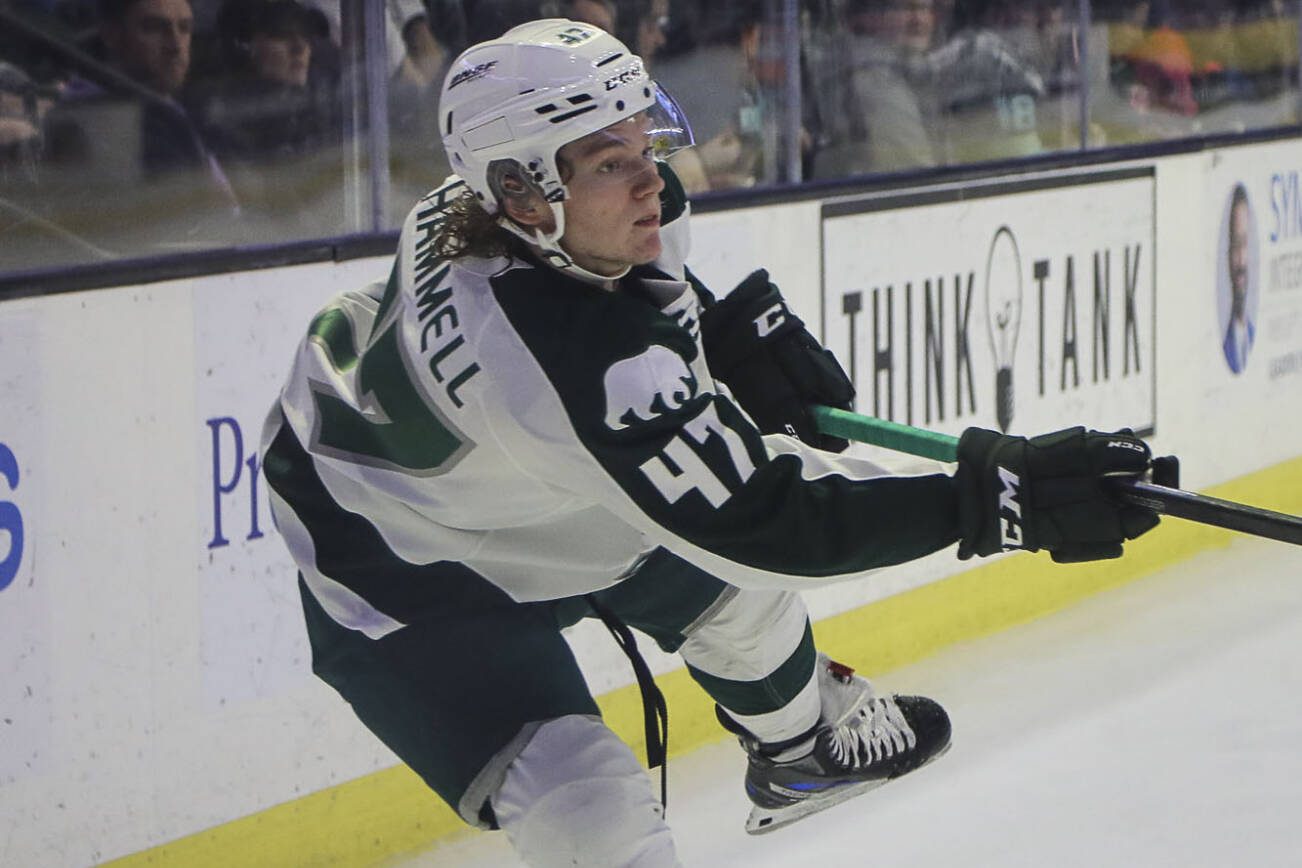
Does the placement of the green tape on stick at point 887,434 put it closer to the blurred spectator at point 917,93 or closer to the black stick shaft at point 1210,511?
the black stick shaft at point 1210,511

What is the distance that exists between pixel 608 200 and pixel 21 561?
3.49ft

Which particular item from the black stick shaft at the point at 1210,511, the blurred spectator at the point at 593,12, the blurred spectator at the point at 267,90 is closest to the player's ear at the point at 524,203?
the black stick shaft at the point at 1210,511

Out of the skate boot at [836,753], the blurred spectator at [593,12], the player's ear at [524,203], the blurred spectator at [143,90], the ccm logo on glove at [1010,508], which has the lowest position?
the skate boot at [836,753]

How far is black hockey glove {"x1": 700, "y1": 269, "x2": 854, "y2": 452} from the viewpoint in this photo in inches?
90.4

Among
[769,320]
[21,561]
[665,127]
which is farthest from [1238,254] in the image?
[21,561]

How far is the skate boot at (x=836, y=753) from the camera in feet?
8.44

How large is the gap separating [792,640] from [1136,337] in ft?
7.57

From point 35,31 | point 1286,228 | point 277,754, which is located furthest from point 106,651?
point 1286,228

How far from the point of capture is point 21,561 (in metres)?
2.61

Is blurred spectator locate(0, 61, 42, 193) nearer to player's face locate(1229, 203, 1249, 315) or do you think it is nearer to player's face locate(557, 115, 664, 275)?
player's face locate(557, 115, 664, 275)

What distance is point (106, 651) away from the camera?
2.71 metres

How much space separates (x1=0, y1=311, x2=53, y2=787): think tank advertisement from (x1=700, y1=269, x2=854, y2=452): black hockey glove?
34.8 inches

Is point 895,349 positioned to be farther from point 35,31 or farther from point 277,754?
point 35,31

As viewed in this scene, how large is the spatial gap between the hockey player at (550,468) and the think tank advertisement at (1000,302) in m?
1.54
